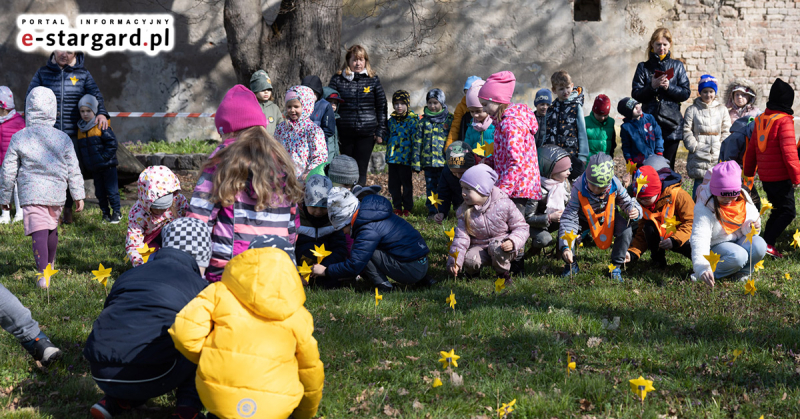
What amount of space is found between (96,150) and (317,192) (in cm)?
416

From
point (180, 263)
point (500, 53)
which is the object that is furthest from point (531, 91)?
point (180, 263)

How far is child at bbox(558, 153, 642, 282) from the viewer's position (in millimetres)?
5992

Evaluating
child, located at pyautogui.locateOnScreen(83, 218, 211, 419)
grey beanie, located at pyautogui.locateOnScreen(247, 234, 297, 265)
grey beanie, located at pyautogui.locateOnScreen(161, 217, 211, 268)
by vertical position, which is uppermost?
grey beanie, located at pyautogui.locateOnScreen(161, 217, 211, 268)

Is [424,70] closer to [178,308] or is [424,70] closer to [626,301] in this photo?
→ [626,301]

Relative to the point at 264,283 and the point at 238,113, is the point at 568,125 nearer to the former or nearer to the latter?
the point at 238,113

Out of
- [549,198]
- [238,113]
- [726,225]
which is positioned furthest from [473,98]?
[238,113]

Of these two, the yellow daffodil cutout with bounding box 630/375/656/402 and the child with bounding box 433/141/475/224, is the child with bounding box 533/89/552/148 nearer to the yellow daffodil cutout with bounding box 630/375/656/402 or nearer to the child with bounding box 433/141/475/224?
the child with bounding box 433/141/475/224

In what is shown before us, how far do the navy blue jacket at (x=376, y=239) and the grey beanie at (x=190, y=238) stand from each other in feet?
5.53

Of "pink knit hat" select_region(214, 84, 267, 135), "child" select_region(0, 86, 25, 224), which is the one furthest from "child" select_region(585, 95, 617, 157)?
"child" select_region(0, 86, 25, 224)

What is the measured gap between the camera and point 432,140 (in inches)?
349

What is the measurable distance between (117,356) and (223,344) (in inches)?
24.1

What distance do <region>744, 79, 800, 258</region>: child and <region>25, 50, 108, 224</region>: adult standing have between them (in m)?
7.34

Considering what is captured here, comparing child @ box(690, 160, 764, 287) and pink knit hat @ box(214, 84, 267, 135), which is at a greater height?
pink knit hat @ box(214, 84, 267, 135)

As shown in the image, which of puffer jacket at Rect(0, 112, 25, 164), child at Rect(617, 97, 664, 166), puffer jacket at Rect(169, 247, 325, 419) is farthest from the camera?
child at Rect(617, 97, 664, 166)
